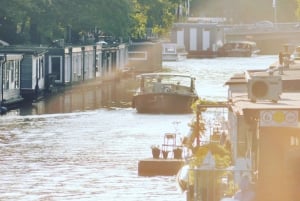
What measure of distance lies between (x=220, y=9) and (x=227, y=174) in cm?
13225

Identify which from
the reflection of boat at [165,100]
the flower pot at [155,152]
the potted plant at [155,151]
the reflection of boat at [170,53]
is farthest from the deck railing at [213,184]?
the reflection of boat at [170,53]

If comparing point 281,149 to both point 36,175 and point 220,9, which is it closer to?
point 36,175

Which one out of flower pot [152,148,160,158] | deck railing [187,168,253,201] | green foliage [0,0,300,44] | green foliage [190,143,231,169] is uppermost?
green foliage [0,0,300,44]

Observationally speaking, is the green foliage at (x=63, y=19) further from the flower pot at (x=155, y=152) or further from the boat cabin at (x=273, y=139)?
the boat cabin at (x=273, y=139)

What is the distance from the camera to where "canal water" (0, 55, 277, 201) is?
98.0 ft

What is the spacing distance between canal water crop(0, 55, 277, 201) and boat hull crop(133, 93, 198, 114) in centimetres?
54

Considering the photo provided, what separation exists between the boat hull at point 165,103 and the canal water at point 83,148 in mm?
535

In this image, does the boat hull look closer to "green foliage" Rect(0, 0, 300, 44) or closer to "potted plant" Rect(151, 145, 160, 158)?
"potted plant" Rect(151, 145, 160, 158)

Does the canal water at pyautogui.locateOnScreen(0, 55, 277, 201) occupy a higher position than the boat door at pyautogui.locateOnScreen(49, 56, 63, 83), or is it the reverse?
the boat door at pyautogui.locateOnScreen(49, 56, 63, 83)

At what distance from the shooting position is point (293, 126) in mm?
18188

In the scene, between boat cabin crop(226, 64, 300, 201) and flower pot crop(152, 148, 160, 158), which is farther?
flower pot crop(152, 148, 160, 158)

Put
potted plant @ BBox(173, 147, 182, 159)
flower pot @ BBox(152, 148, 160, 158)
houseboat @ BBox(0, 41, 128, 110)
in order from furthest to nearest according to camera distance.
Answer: houseboat @ BBox(0, 41, 128, 110), flower pot @ BBox(152, 148, 160, 158), potted plant @ BBox(173, 147, 182, 159)

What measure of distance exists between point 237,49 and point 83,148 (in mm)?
81571

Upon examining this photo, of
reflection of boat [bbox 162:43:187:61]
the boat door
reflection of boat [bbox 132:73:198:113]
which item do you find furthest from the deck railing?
reflection of boat [bbox 162:43:187:61]
